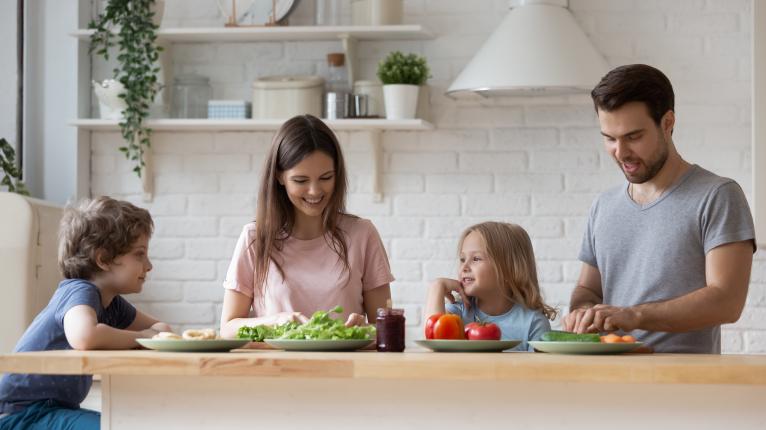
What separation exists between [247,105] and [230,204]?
398 millimetres

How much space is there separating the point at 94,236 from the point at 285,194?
0.52 m

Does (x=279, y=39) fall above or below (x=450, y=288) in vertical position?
above

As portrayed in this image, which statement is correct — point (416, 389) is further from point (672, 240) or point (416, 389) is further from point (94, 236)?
point (94, 236)

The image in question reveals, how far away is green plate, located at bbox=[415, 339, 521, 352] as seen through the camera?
7.23 feet

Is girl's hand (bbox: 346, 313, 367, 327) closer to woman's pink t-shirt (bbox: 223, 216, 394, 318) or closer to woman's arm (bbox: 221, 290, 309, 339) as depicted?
woman's arm (bbox: 221, 290, 309, 339)

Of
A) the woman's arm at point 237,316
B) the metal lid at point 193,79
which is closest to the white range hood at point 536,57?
the metal lid at point 193,79

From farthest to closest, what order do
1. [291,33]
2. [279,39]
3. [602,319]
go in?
[279,39]
[291,33]
[602,319]

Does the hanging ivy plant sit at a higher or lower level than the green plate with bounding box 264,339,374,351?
higher

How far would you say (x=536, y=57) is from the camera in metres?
3.67

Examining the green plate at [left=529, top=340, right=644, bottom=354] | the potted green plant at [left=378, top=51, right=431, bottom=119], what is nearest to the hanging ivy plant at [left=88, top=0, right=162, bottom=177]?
the potted green plant at [left=378, top=51, right=431, bottom=119]

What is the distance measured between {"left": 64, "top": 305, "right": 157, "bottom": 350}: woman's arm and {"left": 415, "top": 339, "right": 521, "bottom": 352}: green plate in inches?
25.2

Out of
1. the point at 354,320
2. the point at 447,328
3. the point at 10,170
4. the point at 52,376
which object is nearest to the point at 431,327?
the point at 447,328

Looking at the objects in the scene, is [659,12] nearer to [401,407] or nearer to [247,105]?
[247,105]

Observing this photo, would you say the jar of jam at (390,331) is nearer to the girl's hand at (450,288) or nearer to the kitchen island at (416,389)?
the kitchen island at (416,389)
